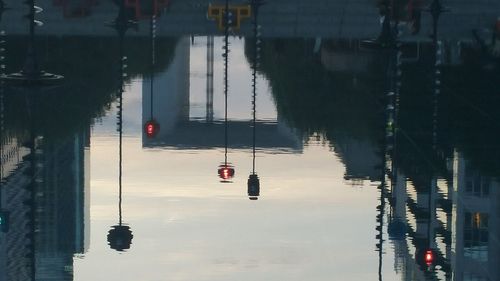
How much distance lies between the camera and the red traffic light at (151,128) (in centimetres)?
3906

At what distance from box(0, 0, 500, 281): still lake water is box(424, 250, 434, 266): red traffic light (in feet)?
0.08

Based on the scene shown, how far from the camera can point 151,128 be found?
39.3 meters

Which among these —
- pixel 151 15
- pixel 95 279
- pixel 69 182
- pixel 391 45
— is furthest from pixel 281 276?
pixel 151 15

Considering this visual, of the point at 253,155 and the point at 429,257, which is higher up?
the point at 253,155

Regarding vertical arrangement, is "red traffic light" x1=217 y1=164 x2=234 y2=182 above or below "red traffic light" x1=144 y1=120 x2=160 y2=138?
below

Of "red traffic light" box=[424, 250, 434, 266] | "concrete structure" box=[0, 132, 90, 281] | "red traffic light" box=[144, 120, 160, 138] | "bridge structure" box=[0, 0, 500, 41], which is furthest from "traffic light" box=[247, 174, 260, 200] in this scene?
"bridge structure" box=[0, 0, 500, 41]

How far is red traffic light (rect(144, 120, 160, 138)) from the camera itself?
3906cm

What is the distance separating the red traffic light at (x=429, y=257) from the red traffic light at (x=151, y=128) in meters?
13.9

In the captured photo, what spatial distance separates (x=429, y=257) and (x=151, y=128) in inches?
585

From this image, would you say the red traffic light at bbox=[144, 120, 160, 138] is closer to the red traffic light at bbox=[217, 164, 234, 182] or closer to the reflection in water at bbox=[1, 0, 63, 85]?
the reflection in water at bbox=[1, 0, 63, 85]

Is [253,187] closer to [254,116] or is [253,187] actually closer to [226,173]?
[226,173]

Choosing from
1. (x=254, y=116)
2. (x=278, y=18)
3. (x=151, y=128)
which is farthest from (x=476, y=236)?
(x=278, y=18)

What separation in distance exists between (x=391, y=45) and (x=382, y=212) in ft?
78.6

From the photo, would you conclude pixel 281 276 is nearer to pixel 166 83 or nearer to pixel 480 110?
pixel 480 110
